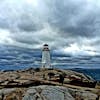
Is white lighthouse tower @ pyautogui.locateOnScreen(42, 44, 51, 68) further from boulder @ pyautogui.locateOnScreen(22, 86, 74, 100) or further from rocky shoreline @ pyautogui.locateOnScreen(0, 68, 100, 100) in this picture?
boulder @ pyautogui.locateOnScreen(22, 86, 74, 100)

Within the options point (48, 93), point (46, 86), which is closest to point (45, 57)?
point (46, 86)

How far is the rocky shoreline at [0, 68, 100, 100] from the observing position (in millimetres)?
36125

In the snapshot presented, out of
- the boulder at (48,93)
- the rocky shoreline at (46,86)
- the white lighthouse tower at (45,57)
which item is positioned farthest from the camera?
the white lighthouse tower at (45,57)

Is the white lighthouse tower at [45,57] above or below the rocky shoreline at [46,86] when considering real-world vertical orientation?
above

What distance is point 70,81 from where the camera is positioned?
4119cm

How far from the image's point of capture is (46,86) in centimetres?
3716

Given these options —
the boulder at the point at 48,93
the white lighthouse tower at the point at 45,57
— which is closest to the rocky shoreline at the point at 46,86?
the boulder at the point at 48,93

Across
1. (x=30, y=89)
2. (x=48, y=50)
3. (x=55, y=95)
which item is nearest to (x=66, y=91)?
(x=55, y=95)

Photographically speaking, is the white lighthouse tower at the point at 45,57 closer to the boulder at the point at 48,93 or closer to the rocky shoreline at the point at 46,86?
the rocky shoreline at the point at 46,86

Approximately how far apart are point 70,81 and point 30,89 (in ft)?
22.2

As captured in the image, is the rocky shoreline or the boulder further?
the rocky shoreline

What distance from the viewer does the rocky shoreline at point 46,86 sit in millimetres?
36125

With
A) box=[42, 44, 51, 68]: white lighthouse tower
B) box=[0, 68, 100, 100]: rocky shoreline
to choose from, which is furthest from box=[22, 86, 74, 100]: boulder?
box=[42, 44, 51, 68]: white lighthouse tower

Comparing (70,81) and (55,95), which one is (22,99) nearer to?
(55,95)
